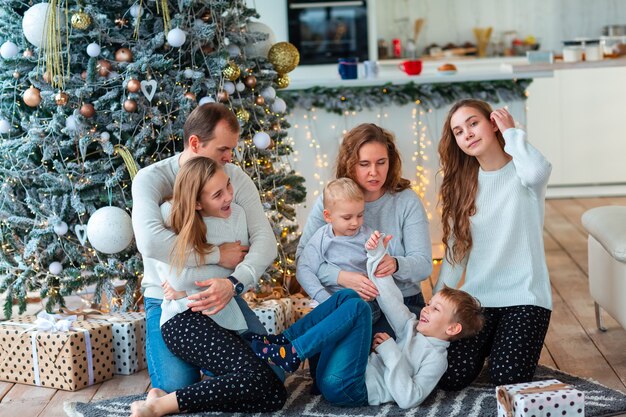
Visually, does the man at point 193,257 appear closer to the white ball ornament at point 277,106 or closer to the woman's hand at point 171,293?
the woman's hand at point 171,293

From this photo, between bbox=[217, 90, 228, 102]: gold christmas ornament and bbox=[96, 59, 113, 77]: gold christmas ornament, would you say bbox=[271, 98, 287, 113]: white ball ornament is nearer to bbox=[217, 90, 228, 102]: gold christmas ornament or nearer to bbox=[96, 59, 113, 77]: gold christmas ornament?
bbox=[217, 90, 228, 102]: gold christmas ornament

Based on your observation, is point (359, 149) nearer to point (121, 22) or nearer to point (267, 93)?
point (267, 93)

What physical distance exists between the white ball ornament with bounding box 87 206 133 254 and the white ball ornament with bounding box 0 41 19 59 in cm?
68

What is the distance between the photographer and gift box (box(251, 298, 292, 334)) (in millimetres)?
3482

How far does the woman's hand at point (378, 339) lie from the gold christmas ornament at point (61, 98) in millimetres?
1409

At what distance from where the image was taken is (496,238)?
3.17m

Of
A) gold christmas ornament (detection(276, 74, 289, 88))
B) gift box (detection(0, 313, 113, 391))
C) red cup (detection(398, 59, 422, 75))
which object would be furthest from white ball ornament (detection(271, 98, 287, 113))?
red cup (detection(398, 59, 422, 75))

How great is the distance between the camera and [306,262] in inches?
127

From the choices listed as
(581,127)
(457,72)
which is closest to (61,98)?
(457,72)

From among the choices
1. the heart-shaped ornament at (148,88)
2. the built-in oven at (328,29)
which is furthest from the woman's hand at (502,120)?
the built-in oven at (328,29)

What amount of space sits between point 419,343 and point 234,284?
618mm

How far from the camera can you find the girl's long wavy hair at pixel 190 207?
2.88m

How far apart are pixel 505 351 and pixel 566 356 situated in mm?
510

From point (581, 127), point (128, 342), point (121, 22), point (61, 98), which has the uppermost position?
point (121, 22)
